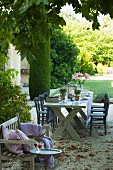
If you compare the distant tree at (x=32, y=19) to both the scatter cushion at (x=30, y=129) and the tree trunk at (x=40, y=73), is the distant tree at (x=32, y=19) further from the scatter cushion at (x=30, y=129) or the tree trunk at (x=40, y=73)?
the tree trunk at (x=40, y=73)

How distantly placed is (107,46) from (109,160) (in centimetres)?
2634

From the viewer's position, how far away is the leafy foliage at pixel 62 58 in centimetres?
1897

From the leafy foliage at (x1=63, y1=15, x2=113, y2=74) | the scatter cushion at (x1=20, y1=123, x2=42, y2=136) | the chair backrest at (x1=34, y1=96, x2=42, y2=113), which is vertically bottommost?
the scatter cushion at (x1=20, y1=123, x2=42, y2=136)

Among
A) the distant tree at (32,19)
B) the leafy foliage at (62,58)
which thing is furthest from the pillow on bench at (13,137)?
the leafy foliage at (62,58)

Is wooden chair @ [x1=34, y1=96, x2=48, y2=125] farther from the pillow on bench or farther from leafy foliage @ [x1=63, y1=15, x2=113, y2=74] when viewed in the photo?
leafy foliage @ [x1=63, y1=15, x2=113, y2=74]

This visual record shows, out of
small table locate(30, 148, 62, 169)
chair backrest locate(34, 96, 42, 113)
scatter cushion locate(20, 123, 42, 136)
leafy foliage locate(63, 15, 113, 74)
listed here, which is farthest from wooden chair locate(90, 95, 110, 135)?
leafy foliage locate(63, 15, 113, 74)

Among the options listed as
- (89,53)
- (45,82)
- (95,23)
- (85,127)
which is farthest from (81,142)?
(89,53)

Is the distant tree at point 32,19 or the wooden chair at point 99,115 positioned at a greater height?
the distant tree at point 32,19

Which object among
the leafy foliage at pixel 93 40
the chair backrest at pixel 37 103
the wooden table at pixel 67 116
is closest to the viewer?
the wooden table at pixel 67 116

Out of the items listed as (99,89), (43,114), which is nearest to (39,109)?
(43,114)

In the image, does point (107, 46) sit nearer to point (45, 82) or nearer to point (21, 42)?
point (45, 82)

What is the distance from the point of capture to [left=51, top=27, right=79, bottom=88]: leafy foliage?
18969 mm

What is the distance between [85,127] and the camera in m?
8.87

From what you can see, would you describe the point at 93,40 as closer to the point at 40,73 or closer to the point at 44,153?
the point at 40,73
